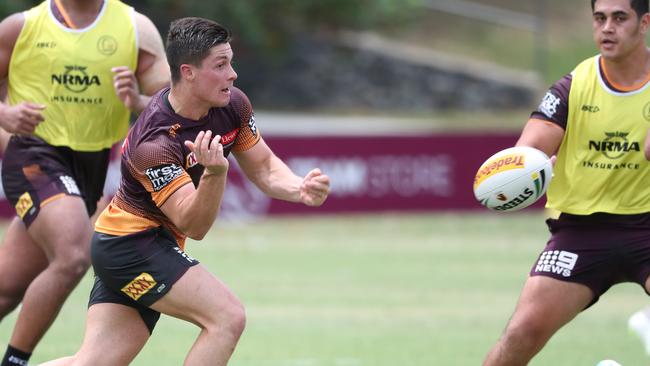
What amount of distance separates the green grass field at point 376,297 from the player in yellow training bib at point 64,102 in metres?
1.77

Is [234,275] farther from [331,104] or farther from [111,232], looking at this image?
[331,104]

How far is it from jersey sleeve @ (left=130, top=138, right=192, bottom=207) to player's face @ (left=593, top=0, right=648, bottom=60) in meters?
2.50

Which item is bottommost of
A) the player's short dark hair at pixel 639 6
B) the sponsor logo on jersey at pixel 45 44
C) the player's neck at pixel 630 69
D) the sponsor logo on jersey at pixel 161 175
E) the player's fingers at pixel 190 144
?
the sponsor logo on jersey at pixel 161 175

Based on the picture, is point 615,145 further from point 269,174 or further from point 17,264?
point 17,264

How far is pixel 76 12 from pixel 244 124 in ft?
6.54

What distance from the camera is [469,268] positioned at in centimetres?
1617

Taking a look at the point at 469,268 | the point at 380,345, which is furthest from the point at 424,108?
the point at 380,345

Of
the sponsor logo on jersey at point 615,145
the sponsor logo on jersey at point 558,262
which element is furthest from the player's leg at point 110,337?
the sponsor logo on jersey at point 615,145

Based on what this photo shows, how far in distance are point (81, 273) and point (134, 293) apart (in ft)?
5.19

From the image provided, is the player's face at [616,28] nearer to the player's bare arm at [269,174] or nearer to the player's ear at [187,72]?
the player's bare arm at [269,174]

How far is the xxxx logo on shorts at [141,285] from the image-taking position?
632 cm

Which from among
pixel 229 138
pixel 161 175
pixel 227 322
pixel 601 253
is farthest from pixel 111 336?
pixel 601 253

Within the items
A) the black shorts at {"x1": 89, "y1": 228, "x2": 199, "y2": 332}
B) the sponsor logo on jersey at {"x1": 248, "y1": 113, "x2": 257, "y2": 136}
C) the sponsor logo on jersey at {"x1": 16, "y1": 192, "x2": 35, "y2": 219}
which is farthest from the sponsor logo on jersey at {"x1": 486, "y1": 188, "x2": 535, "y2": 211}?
the sponsor logo on jersey at {"x1": 16, "y1": 192, "x2": 35, "y2": 219}

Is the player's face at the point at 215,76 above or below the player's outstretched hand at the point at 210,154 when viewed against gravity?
above
